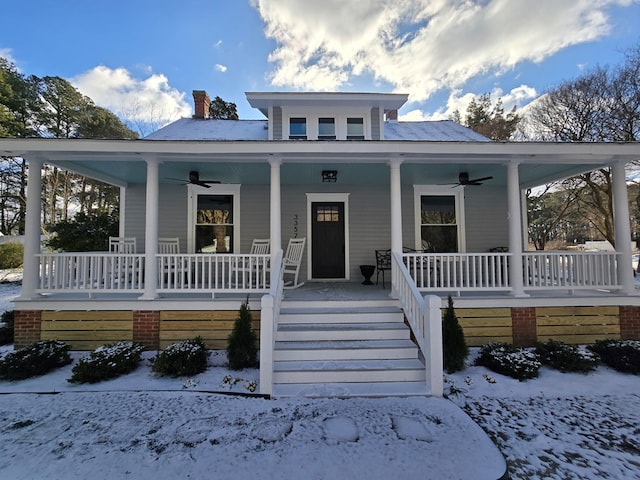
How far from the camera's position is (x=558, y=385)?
3846 millimetres

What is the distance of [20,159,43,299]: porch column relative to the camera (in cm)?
485

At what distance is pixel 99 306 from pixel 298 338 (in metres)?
3.22

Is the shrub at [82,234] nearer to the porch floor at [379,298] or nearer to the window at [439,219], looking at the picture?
the porch floor at [379,298]

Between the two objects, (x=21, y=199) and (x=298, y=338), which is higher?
(x=21, y=199)

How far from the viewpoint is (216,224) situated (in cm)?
759

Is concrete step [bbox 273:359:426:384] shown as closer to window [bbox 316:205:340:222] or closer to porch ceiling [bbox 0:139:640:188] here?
porch ceiling [bbox 0:139:640:188]

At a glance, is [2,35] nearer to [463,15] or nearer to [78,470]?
[463,15]

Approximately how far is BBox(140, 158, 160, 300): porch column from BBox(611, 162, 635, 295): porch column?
769cm

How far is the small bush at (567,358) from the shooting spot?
13.7 feet

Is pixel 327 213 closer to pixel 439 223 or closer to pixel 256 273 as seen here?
pixel 439 223

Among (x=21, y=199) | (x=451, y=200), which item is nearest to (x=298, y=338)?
(x=451, y=200)

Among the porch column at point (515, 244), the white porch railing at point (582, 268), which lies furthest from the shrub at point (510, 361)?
the white porch railing at point (582, 268)

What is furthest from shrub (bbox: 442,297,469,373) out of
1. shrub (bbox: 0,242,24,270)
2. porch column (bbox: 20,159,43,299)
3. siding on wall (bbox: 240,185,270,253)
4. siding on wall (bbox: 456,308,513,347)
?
shrub (bbox: 0,242,24,270)

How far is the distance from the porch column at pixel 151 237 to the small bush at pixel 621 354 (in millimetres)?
6862
